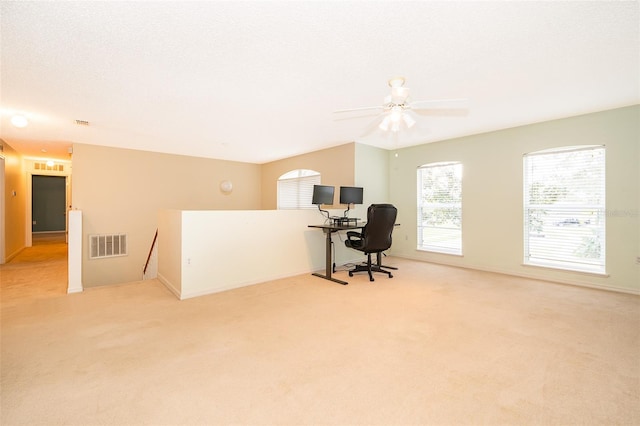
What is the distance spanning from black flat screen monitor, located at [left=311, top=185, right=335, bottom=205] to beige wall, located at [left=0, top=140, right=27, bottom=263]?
6.04m

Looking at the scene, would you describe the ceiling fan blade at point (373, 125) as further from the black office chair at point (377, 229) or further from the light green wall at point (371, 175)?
the black office chair at point (377, 229)

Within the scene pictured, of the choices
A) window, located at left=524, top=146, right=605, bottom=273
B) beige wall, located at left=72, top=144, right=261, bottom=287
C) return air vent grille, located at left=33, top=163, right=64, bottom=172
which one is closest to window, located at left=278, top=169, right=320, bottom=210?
beige wall, located at left=72, top=144, right=261, bottom=287

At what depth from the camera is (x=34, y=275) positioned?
4.64 m

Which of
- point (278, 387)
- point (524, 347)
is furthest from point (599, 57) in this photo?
point (278, 387)

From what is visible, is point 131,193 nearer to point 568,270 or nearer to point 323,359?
point 323,359

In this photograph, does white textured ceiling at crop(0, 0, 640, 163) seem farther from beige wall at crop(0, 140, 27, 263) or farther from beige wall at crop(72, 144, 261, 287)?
beige wall at crop(0, 140, 27, 263)

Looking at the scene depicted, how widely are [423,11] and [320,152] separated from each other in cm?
434

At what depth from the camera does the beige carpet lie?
1.55m

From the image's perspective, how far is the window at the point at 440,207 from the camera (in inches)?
208

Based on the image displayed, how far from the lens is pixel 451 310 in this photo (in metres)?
3.04

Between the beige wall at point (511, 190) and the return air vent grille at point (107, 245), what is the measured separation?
5.87 meters

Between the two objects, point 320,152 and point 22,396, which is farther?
point 320,152

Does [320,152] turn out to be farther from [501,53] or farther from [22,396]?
[22,396]

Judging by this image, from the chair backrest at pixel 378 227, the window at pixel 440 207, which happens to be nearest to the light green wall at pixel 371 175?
the window at pixel 440 207
